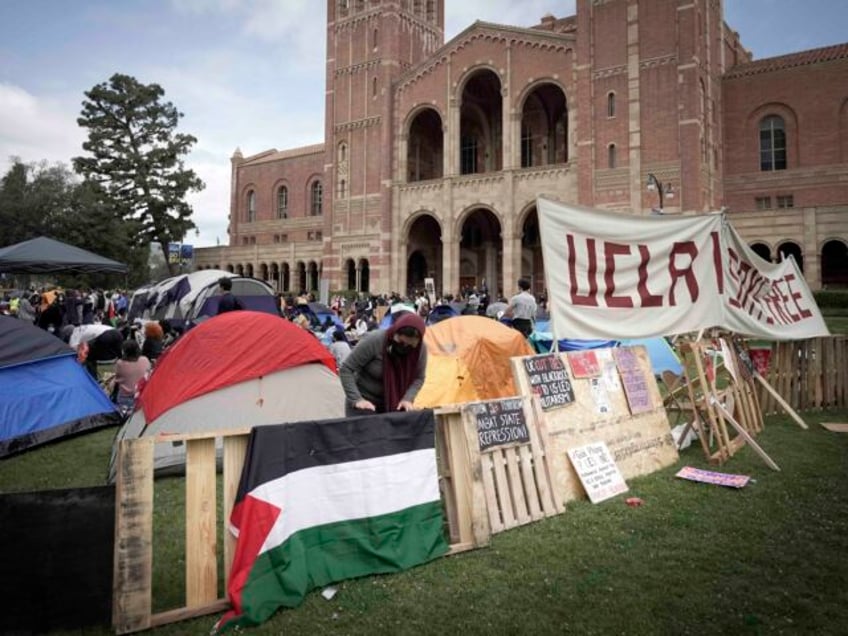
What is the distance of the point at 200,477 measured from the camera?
3.12 m

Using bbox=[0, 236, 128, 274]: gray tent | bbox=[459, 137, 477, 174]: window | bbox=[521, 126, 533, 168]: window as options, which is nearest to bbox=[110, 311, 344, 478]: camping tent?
bbox=[0, 236, 128, 274]: gray tent

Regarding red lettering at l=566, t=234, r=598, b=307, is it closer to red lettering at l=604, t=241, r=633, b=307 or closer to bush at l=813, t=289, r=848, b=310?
red lettering at l=604, t=241, r=633, b=307

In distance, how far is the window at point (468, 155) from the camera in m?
36.0

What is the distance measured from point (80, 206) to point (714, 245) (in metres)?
42.3

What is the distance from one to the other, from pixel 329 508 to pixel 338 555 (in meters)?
0.32

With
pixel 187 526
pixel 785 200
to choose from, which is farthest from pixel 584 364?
pixel 785 200

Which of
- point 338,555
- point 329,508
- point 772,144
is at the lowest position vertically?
point 338,555

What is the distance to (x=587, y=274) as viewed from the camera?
560 centimetres

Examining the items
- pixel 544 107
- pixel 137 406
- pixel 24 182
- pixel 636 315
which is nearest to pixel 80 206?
pixel 24 182

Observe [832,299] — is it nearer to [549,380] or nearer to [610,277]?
[610,277]

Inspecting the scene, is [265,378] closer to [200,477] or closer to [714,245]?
[200,477]

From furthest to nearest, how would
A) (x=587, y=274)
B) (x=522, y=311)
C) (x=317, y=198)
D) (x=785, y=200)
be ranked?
(x=317, y=198) < (x=785, y=200) < (x=522, y=311) < (x=587, y=274)

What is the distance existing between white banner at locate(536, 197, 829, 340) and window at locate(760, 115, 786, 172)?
1047 inches

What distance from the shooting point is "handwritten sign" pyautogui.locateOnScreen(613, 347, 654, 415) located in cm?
579
